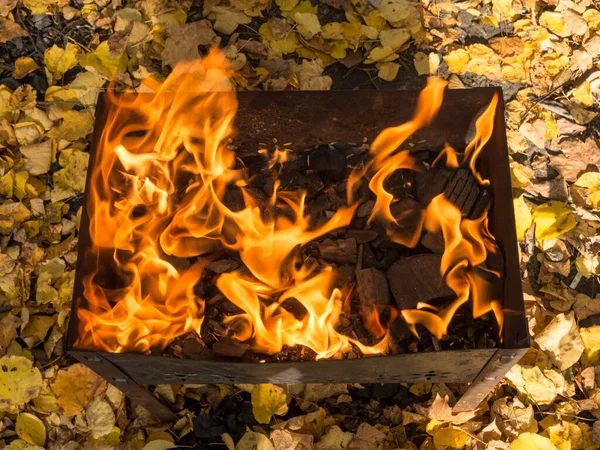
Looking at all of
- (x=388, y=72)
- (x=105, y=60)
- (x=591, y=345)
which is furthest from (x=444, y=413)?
(x=105, y=60)

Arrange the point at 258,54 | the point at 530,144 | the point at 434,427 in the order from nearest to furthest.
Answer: the point at 434,427 → the point at 530,144 → the point at 258,54

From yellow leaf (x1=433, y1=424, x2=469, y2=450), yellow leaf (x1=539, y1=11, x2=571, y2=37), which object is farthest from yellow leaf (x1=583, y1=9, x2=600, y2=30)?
yellow leaf (x1=433, y1=424, x2=469, y2=450)

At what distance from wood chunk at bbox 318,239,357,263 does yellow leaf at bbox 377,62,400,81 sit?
4.11 feet

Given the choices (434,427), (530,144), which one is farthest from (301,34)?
(434,427)

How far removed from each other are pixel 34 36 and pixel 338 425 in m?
2.50

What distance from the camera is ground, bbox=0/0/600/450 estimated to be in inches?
98.1

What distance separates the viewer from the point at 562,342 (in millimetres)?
2594

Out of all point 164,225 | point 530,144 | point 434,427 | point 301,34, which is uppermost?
point 301,34

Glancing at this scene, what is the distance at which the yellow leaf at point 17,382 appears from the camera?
8.29 ft

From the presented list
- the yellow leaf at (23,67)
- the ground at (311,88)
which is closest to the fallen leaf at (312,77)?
the ground at (311,88)

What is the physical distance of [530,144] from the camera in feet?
10.2

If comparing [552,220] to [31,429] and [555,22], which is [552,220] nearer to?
[555,22]

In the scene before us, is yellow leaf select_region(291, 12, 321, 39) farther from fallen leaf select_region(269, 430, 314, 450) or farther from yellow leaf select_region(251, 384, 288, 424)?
fallen leaf select_region(269, 430, 314, 450)

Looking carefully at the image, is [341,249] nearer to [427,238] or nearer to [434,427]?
[427,238]
